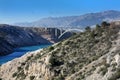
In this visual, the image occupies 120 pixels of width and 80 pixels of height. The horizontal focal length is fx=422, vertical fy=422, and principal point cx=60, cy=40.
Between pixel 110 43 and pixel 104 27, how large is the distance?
4.68 metres

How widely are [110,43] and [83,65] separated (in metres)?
3.07

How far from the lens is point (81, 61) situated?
1283 inches

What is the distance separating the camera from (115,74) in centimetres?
2573

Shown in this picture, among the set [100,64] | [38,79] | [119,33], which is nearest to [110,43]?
[119,33]

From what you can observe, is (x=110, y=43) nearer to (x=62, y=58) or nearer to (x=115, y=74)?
(x=62, y=58)

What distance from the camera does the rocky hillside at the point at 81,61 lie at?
93.2 feet

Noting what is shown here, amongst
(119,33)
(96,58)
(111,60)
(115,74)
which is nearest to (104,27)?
(119,33)

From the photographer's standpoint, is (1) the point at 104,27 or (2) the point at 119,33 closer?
(2) the point at 119,33

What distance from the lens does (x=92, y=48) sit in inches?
1351

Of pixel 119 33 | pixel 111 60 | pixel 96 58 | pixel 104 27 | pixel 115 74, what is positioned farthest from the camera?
pixel 104 27

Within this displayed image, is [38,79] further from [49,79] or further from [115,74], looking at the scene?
[115,74]

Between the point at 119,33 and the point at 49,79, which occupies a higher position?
the point at 119,33

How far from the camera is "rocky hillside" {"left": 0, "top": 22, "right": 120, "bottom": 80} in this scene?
93.2 feet

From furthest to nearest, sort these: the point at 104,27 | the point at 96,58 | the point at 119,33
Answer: the point at 104,27 < the point at 119,33 < the point at 96,58
